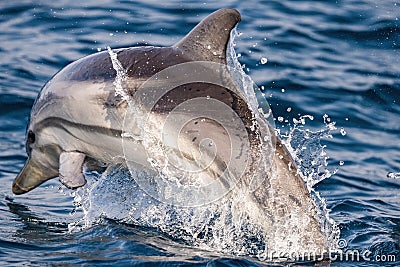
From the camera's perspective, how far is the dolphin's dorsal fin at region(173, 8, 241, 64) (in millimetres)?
5779

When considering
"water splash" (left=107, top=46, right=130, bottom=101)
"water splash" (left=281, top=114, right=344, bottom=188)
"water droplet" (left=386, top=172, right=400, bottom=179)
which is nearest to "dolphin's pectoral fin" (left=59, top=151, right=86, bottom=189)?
"water splash" (left=107, top=46, right=130, bottom=101)

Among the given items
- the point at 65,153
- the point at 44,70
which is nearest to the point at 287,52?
the point at 44,70

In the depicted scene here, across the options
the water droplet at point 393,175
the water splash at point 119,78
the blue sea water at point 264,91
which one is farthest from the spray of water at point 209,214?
the water droplet at point 393,175

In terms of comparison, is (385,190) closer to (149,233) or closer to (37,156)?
(149,233)

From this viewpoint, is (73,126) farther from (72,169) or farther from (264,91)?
(264,91)

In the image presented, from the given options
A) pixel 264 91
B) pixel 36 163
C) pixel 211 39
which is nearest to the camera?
pixel 211 39

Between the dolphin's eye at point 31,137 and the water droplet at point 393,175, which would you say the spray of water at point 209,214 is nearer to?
the dolphin's eye at point 31,137

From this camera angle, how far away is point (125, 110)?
18.7 ft

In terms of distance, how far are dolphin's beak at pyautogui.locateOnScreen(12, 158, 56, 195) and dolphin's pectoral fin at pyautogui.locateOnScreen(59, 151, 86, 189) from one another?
64 centimetres

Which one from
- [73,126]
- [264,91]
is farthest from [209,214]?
[264,91]

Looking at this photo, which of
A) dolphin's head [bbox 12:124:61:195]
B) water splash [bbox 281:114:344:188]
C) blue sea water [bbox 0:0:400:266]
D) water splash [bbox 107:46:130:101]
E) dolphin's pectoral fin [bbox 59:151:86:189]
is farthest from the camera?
water splash [bbox 281:114:344:188]

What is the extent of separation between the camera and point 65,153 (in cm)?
606

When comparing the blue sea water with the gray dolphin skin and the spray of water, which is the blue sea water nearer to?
the spray of water

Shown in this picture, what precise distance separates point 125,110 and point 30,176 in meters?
1.41
